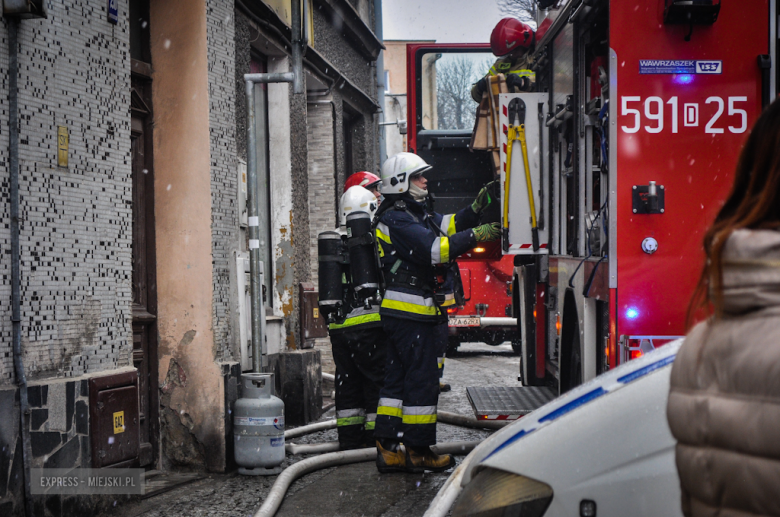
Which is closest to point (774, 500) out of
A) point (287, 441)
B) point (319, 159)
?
point (287, 441)

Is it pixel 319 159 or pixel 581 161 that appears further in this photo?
pixel 319 159

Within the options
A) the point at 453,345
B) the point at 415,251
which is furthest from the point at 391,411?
the point at 453,345

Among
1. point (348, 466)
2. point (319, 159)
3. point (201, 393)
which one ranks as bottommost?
point (348, 466)

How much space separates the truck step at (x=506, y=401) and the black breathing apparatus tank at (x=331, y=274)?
44.3 inches

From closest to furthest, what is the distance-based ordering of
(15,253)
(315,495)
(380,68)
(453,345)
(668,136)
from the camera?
(15,253)
(668,136)
(315,495)
(453,345)
(380,68)

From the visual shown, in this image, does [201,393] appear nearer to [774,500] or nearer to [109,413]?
[109,413]

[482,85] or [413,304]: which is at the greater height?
[482,85]

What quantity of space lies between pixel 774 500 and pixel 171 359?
4931mm

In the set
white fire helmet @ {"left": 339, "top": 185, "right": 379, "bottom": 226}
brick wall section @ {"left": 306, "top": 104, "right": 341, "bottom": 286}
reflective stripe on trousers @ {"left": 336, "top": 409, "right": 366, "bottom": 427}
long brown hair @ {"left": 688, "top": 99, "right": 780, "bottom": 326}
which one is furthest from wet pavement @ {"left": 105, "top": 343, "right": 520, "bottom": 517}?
brick wall section @ {"left": 306, "top": 104, "right": 341, "bottom": 286}

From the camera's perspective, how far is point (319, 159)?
10.6 metres

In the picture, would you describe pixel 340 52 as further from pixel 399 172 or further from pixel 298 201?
pixel 399 172

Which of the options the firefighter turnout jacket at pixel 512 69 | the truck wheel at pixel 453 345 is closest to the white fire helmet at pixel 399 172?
the firefighter turnout jacket at pixel 512 69

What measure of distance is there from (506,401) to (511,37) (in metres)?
3.07

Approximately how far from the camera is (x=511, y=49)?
7219 mm
